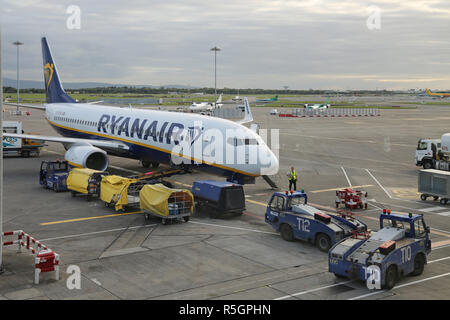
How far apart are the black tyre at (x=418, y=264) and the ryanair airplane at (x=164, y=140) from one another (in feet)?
40.8

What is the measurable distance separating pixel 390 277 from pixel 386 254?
795 mm

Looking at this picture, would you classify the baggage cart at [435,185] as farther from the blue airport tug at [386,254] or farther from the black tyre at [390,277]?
the black tyre at [390,277]

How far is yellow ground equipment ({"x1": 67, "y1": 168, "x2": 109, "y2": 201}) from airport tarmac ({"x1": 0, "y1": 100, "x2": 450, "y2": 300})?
2.12 feet

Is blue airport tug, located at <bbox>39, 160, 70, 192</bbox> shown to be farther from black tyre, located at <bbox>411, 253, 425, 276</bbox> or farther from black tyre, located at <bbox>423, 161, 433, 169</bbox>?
black tyre, located at <bbox>423, 161, 433, 169</bbox>

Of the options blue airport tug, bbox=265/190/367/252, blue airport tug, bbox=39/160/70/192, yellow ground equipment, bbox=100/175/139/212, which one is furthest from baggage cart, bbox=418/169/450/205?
blue airport tug, bbox=39/160/70/192

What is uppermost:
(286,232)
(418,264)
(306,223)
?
(306,223)

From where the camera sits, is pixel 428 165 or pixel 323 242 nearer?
pixel 323 242

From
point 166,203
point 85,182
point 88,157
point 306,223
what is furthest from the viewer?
point 88,157

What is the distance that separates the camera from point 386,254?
15.9 meters

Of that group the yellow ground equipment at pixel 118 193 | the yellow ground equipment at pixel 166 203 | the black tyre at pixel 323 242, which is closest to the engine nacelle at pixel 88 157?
the yellow ground equipment at pixel 118 193

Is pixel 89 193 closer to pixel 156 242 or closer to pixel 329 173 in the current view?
pixel 156 242

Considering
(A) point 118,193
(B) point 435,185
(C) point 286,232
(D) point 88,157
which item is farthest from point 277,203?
(D) point 88,157

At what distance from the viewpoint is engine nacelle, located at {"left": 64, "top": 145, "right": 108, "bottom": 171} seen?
34156 mm

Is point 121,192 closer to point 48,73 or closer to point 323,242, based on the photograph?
point 323,242
